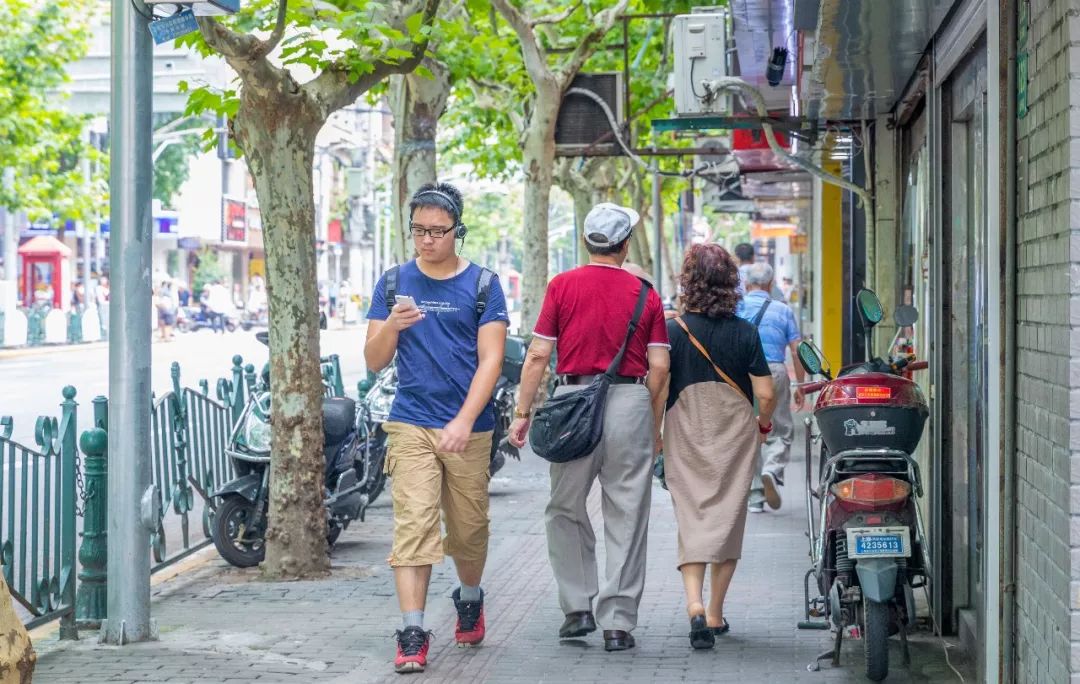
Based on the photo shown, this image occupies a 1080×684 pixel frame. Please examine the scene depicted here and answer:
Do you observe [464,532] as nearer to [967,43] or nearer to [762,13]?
[967,43]

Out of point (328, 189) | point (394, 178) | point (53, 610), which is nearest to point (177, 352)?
point (394, 178)

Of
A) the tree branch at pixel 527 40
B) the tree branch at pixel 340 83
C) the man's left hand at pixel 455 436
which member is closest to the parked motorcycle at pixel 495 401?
the tree branch at pixel 340 83

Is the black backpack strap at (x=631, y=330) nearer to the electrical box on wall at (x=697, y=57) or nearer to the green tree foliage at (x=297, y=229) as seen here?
the green tree foliage at (x=297, y=229)

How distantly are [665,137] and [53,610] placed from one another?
953 inches

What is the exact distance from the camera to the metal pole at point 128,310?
683cm

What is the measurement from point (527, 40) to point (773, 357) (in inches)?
261

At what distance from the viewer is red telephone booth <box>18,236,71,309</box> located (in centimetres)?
4962

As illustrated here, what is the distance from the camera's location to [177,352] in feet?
125

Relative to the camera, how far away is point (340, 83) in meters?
8.77

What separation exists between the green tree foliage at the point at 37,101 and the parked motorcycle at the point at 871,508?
87.5 feet

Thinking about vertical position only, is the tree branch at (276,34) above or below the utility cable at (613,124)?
below

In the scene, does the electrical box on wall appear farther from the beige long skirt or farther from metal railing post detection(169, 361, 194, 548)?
the beige long skirt

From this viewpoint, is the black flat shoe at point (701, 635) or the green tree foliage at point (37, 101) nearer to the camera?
the black flat shoe at point (701, 635)

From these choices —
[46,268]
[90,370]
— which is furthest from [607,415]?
[46,268]
